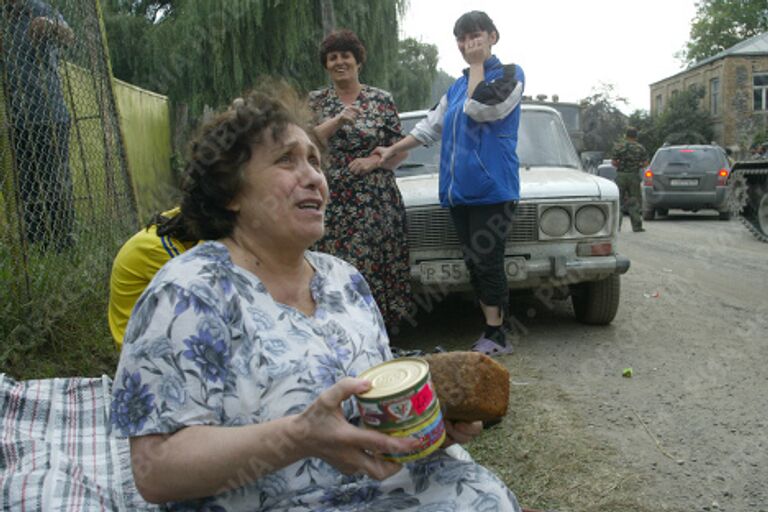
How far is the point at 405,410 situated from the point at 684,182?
642 inches

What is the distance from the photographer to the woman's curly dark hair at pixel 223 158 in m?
1.89

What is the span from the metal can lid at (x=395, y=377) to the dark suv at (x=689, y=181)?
52.5 feet

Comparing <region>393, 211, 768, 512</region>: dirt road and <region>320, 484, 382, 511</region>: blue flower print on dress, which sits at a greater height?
<region>320, 484, 382, 511</region>: blue flower print on dress

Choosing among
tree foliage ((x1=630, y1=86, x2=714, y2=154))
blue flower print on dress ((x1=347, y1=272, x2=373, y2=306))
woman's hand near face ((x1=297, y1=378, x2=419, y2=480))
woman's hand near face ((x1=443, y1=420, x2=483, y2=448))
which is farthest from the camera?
tree foliage ((x1=630, y1=86, x2=714, y2=154))

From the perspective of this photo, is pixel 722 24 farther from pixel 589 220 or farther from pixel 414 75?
pixel 589 220

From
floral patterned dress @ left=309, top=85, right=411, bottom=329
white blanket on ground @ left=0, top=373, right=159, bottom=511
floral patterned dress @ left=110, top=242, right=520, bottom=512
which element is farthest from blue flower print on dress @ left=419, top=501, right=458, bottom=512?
floral patterned dress @ left=309, top=85, right=411, bottom=329

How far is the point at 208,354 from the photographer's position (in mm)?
1536

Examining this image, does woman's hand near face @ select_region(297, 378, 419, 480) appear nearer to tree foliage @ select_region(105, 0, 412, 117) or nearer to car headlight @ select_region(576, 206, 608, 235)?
car headlight @ select_region(576, 206, 608, 235)

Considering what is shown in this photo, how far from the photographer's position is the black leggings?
472 centimetres

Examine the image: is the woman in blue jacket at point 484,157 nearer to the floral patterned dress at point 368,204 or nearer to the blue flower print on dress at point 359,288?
the floral patterned dress at point 368,204

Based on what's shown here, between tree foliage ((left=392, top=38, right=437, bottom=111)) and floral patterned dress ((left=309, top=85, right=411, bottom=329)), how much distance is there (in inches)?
733

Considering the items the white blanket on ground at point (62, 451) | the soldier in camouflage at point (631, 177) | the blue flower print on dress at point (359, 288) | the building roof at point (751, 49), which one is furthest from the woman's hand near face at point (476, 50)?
the building roof at point (751, 49)

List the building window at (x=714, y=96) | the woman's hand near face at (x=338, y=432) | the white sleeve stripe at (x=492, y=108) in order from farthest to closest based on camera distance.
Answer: the building window at (x=714, y=96) → the white sleeve stripe at (x=492, y=108) → the woman's hand near face at (x=338, y=432)

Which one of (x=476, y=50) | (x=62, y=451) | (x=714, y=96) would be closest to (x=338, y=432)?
(x=62, y=451)
